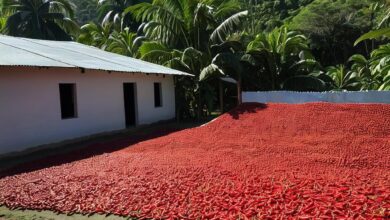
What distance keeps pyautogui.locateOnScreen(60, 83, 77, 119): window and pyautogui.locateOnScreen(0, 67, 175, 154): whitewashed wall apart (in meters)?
0.17

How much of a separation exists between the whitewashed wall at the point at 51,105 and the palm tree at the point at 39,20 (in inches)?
484

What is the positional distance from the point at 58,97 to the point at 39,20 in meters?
15.4

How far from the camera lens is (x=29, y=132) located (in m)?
10.5

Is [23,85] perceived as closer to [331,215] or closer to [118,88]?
[118,88]

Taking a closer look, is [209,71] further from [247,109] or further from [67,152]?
[67,152]

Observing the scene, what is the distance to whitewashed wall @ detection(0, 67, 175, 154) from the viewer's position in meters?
9.93

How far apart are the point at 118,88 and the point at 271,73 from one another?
337 inches

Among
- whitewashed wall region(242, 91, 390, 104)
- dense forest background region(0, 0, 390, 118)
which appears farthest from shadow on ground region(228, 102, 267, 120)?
dense forest background region(0, 0, 390, 118)

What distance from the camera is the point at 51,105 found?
439 inches

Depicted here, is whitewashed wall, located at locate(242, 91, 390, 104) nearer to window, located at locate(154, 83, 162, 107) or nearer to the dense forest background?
the dense forest background

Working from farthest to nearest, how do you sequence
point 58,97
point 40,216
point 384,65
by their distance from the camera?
point 384,65 → point 58,97 → point 40,216

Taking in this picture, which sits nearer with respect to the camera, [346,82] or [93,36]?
[346,82]

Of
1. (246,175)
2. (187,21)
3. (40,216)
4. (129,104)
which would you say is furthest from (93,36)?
(40,216)

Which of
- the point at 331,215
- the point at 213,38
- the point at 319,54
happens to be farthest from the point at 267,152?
the point at 319,54
